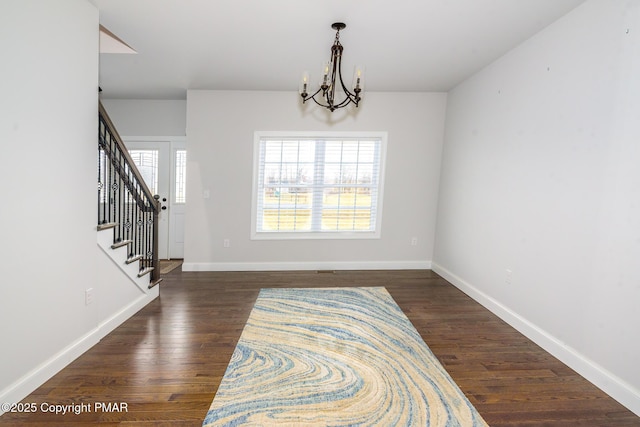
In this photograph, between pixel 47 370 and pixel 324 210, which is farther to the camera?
pixel 324 210

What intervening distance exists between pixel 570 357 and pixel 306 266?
3131mm

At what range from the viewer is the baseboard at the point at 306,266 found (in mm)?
4488

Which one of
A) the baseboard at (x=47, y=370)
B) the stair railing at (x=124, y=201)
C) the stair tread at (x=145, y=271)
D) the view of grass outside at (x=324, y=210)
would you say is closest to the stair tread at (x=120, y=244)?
the stair railing at (x=124, y=201)

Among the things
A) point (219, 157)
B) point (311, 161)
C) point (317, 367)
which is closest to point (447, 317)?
point (317, 367)

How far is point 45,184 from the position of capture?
1.91 m

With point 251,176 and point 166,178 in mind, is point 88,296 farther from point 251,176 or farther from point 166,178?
point 166,178

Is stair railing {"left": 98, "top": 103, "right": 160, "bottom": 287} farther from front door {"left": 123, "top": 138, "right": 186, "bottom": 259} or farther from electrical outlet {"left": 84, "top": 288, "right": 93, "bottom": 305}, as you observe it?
front door {"left": 123, "top": 138, "right": 186, "bottom": 259}

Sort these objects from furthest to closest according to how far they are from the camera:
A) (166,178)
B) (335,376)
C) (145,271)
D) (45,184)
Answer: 1. (166,178)
2. (145,271)
3. (335,376)
4. (45,184)

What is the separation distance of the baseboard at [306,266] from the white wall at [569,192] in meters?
1.19

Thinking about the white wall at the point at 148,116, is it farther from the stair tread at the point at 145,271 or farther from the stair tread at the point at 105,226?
the stair tread at the point at 105,226

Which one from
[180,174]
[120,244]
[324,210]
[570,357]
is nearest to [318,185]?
[324,210]

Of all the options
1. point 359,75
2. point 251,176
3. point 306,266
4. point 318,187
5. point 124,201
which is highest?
point 359,75

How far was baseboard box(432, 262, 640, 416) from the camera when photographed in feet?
6.14

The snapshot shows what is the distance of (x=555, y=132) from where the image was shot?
2.51 metres
